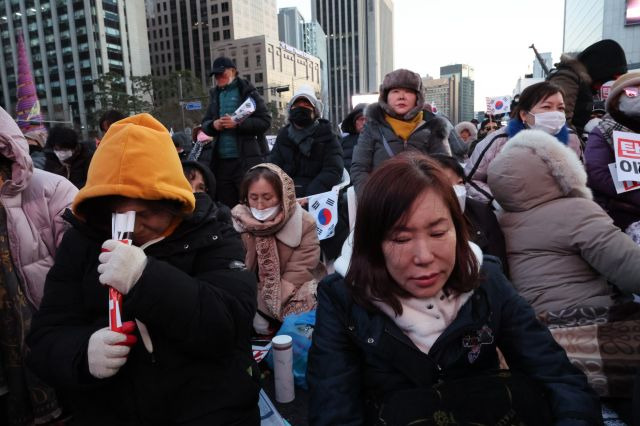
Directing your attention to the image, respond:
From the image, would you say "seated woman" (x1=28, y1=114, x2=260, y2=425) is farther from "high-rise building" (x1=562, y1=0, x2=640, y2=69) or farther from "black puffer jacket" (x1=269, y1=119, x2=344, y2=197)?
"high-rise building" (x1=562, y1=0, x2=640, y2=69)

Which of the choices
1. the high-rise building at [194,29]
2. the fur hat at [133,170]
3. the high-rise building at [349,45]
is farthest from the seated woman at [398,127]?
the high-rise building at [349,45]

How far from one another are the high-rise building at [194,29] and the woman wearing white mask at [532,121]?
4077 inches

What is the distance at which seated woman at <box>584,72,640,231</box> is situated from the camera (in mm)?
3227

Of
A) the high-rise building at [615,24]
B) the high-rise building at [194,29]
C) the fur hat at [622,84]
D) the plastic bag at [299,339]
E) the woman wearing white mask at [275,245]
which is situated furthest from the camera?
the high-rise building at [194,29]

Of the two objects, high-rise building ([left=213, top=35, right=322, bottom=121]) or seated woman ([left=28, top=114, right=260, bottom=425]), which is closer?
seated woman ([left=28, top=114, right=260, bottom=425])

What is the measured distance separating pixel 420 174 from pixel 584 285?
139 cm

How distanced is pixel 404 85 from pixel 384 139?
0.51 meters

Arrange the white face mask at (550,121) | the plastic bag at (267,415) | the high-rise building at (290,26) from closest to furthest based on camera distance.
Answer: the plastic bag at (267,415)
the white face mask at (550,121)
the high-rise building at (290,26)

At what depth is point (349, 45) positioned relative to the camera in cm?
12812

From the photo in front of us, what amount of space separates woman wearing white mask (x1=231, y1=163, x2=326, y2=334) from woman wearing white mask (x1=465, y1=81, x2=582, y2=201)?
1520 mm

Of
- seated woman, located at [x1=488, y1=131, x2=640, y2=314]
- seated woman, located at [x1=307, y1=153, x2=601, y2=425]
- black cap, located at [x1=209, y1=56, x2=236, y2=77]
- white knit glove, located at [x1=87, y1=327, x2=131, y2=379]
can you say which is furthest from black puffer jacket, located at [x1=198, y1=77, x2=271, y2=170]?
white knit glove, located at [x1=87, y1=327, x2=131, y2=379]

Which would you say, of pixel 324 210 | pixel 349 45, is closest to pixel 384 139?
pixel 324 210

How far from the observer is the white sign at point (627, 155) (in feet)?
10.2

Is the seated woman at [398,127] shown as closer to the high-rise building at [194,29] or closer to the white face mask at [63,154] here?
the white face mask at [63,154]
